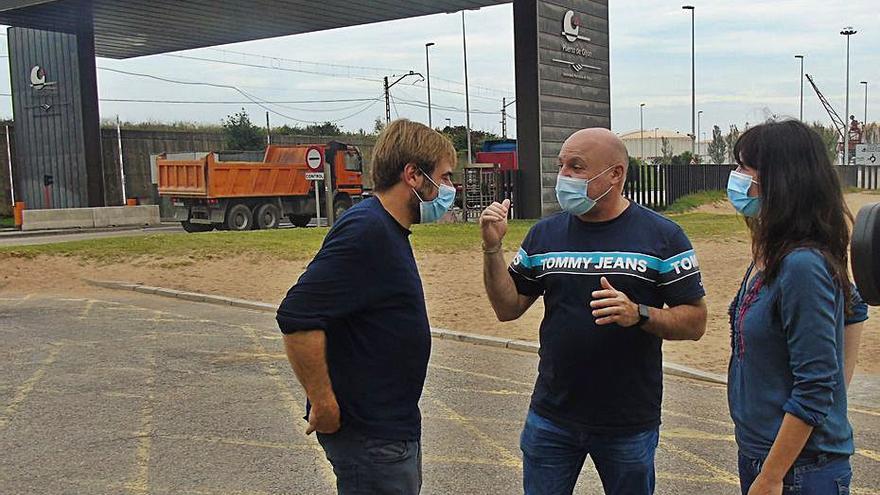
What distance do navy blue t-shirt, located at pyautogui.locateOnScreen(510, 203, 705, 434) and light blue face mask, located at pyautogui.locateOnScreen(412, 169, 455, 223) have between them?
411 millimetres

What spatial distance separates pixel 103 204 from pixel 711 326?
2345 centimetres

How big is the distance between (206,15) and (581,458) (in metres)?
25.0

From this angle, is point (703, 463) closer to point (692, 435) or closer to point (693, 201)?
point (692, 435)

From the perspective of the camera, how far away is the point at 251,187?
24.7 metres

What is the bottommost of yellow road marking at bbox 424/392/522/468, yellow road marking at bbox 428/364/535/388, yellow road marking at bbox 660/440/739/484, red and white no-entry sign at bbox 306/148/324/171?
yellow road marking at bbox 428/364/535/388

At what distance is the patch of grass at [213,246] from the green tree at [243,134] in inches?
931

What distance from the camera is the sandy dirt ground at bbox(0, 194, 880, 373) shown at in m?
10.3

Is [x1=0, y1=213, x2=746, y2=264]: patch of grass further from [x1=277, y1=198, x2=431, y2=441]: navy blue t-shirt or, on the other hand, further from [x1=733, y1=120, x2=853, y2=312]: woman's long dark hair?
[x1=733, y1=120, x2=853, y2=312]: woman's long dark hair

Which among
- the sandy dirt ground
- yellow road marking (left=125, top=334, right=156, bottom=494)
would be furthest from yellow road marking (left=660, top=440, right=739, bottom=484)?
the sandy dirt ground

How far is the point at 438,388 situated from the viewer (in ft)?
24.3

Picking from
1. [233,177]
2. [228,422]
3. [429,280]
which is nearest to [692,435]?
[228,422]

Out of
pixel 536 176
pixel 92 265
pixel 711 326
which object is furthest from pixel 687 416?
pixel 536 176

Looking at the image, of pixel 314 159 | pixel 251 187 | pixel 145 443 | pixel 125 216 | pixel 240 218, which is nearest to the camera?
pixel 145 443

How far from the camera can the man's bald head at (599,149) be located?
319 centimetres
